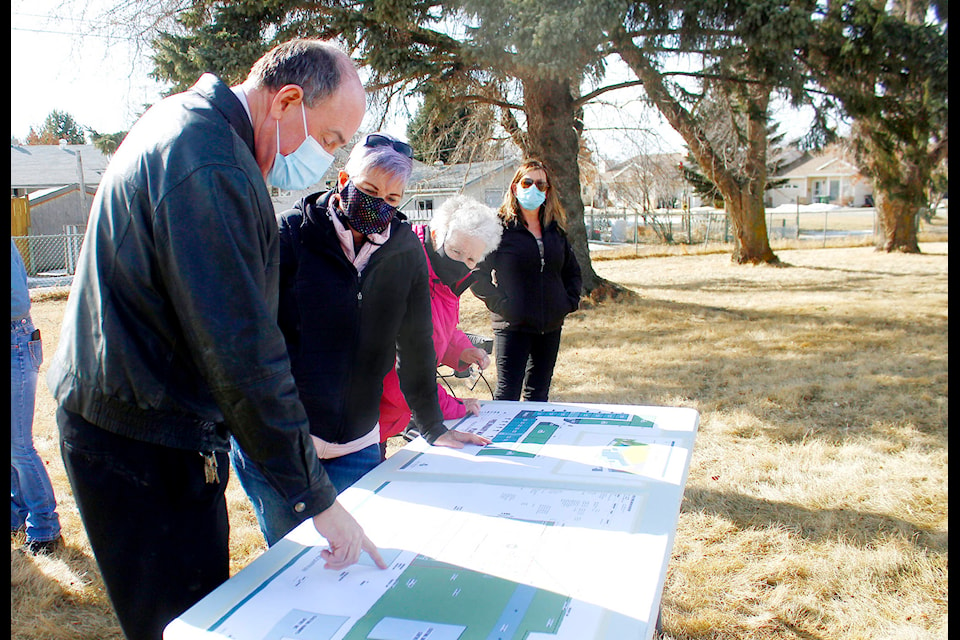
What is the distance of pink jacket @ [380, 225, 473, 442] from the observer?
2277mm

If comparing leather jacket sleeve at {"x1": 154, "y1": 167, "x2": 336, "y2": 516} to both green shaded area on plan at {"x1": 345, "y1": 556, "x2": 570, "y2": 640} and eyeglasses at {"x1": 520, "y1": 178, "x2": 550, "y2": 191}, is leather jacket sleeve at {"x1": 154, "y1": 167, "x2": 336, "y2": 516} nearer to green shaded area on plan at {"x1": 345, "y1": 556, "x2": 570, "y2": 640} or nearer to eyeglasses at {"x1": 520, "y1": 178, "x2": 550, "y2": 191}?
green shaded area on plan at {"x1": 345, "y1": 556, "x2": 570, "y2": 640}

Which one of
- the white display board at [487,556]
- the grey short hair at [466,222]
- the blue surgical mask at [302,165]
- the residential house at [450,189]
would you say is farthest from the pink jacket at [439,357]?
the residential house at [450,189]

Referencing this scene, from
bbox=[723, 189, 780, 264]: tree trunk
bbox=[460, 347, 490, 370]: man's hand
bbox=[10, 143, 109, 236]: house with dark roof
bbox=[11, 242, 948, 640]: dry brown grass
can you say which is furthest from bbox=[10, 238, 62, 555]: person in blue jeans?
bbox=[10, 143, 109, 236]: house with dark roof

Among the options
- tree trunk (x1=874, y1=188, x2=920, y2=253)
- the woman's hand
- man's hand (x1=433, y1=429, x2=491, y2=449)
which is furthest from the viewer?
tree trunk (x1=874, y1=188, x2=920, y2=253)

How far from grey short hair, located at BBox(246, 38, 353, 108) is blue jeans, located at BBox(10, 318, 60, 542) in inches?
80.7

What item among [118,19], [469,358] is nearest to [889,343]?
[469,358]

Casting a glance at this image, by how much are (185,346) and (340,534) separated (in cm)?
42

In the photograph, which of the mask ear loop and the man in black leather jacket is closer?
the man in black leather jacket

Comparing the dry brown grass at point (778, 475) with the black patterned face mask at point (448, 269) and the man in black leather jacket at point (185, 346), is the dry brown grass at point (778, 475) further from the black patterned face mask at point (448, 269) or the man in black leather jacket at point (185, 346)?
the man in black leather jacket at point (185, 346)

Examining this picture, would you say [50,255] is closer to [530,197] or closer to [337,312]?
[530,197]

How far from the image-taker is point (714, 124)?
11.3m

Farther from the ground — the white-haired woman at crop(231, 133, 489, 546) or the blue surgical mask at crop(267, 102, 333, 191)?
the blue surgical mask at crop(267, 102, 333, 191)

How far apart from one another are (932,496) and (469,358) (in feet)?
8.09

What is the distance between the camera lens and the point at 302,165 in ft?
4.86
